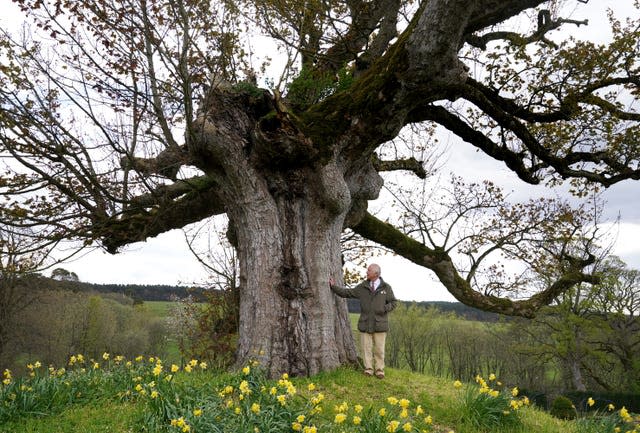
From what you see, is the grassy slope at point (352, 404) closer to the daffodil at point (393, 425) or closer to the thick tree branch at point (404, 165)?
the daffodil at point (393, 425)

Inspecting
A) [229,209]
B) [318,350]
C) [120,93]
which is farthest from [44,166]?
[318,350]

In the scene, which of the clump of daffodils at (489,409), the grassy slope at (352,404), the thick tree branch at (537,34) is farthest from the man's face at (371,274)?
the thick tree branch at (537,34)

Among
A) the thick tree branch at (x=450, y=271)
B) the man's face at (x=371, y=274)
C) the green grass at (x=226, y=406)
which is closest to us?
the green grass at (x=226, y=406)

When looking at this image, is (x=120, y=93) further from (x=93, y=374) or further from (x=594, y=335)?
(x=594, y=335)

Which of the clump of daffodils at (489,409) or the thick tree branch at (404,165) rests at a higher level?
the thick tree branch at (404,165)

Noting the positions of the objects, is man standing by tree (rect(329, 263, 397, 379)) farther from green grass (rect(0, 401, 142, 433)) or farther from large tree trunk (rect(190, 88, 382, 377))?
green grass (rect(0, 401, 142, 433))

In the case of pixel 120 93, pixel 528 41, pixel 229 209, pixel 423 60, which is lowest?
pixel 229 209

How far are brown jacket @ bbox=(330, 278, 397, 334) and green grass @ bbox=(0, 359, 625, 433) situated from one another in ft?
2.64

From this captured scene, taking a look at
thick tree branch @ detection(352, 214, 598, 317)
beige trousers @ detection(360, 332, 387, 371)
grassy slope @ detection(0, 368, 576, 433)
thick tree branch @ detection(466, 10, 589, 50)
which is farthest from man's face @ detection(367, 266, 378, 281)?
thick tree branch @ detection(466, 10, 589, 50)

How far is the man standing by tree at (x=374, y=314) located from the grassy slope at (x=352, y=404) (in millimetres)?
359

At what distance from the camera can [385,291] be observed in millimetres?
7344

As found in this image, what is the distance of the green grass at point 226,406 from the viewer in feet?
14.3

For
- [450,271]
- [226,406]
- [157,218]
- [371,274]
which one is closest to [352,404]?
[226,406]

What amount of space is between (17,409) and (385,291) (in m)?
5.04
